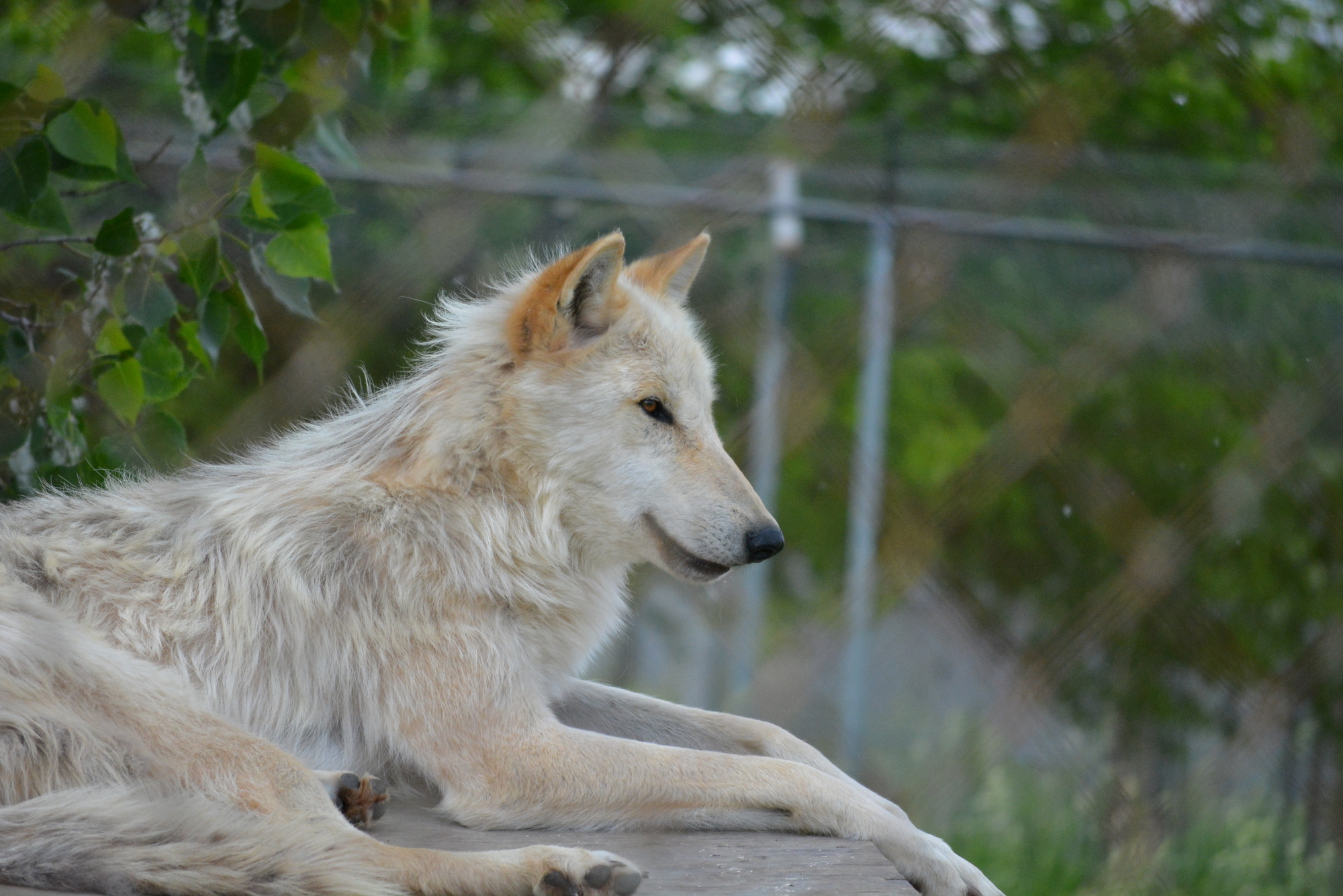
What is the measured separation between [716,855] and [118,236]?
1.55 m

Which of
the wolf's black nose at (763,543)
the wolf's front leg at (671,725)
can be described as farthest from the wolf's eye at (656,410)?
the wolf's front leg at (671,725)

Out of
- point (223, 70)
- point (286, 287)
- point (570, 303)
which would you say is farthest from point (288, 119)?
point (570, 303)

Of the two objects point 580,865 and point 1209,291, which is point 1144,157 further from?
point 580,865

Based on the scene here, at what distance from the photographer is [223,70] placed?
2.37 metres

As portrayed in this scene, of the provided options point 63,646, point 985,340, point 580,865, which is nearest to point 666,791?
point 580,865

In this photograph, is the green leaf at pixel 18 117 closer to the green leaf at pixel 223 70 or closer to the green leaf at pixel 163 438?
the green leaf at pixel 223 70

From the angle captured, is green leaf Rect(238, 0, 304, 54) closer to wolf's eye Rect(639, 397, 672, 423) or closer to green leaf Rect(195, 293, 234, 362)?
green leaf Rect(195, 293, 234, 362)

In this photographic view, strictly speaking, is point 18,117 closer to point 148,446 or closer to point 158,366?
point 158,366

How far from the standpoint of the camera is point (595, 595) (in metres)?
2.38

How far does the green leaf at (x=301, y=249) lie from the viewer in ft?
7.08

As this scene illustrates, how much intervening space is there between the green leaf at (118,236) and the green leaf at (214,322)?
236 mm

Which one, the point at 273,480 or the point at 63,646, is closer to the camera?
the point at 63,646

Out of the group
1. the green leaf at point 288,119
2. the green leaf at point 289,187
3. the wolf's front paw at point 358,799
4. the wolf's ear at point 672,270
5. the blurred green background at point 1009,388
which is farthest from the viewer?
the blurred green background at point 1009,388

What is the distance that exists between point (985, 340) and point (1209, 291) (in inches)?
34.0
